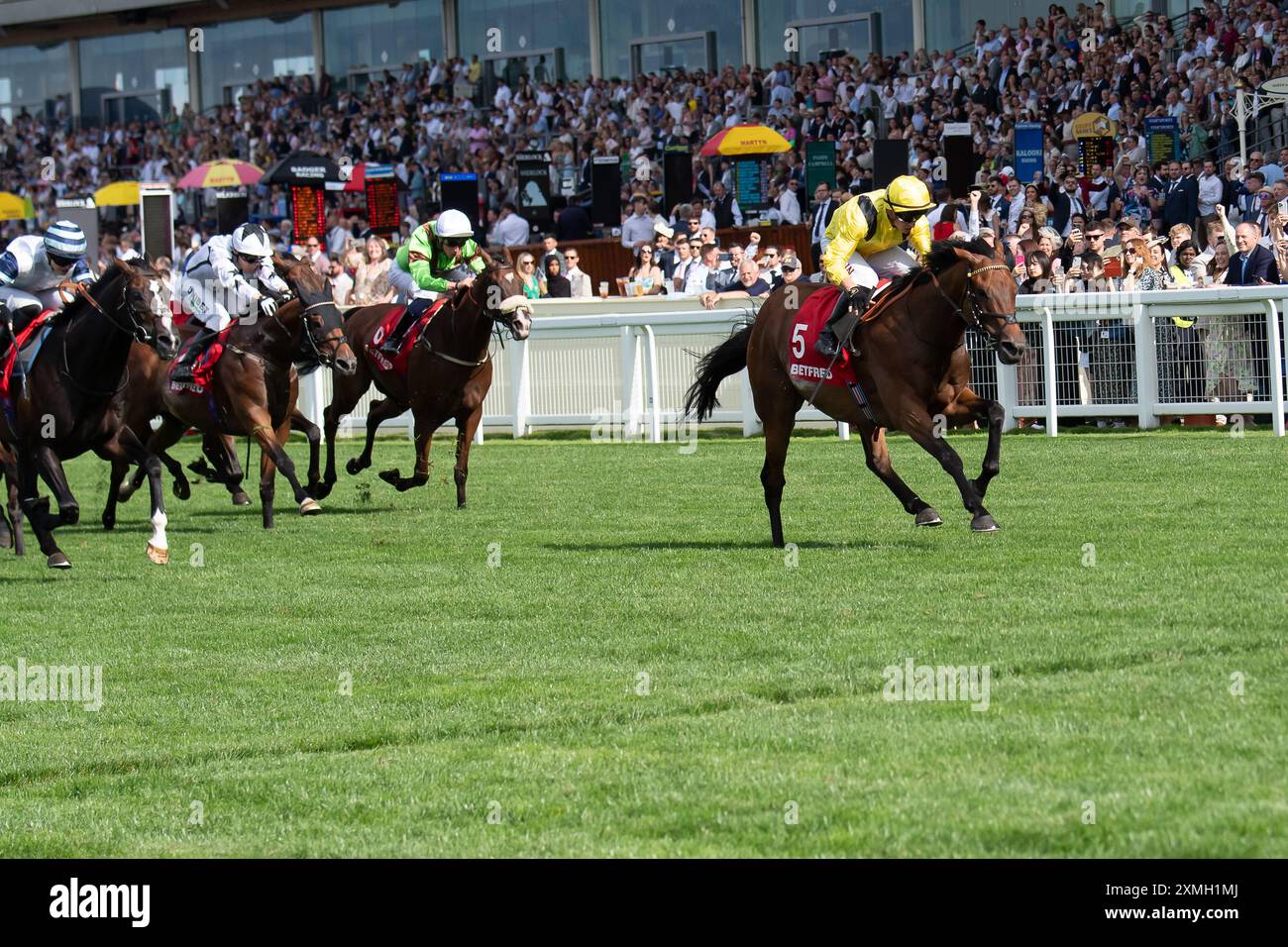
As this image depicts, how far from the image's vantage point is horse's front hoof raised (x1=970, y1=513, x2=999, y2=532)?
31.8 ft

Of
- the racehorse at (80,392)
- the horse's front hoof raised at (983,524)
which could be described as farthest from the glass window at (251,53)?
the horse's front hoof raised at (983,524)

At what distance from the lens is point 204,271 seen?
42.8 ft

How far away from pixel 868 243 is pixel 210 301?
16.5ft

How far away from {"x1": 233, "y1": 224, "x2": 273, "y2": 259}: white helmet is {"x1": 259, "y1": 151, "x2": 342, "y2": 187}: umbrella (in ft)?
46.6

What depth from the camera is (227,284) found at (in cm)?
1266

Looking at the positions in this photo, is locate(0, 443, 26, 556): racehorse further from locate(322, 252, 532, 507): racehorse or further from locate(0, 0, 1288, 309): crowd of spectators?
locate(0, 0, 1288, 309): crowd of spectators

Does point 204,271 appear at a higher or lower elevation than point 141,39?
lower

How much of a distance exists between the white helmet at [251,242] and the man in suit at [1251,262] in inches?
313

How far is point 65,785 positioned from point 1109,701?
10.8 feet

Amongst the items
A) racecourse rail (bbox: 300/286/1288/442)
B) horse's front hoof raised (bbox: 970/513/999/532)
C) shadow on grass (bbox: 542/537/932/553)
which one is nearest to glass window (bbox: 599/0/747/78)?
racecourse rail (bbox: 300/286/1288/442)

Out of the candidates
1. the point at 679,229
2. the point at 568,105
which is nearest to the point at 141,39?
the point at 568,105

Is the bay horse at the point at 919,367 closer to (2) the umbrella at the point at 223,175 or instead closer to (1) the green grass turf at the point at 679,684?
(1) the green grass turf at the point at 679,684

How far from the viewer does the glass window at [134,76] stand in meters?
41.4
